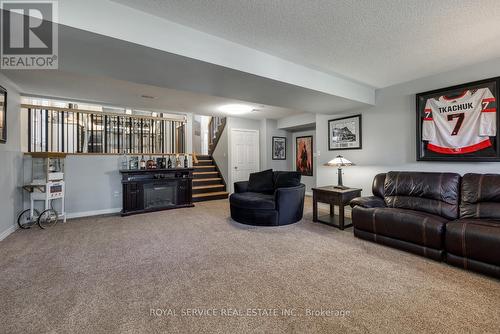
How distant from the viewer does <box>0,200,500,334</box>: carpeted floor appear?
1.60m

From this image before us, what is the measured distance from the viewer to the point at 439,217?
2.71 meters

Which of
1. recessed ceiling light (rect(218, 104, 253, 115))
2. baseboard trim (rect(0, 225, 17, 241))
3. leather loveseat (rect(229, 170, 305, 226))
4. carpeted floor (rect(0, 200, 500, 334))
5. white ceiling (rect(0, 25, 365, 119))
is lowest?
carpeted floor (rect(0, 200, 500, 334))

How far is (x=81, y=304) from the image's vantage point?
1813mm

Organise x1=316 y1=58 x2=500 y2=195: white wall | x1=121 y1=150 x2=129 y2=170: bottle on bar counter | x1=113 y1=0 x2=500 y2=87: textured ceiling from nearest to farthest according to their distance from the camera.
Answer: x1=113 y1=0 x2=500 y2=87: textured ceiling → x1=316 y1=58 x2=500 y2=195: white wall → x1=121 y1=150 x2=129 y2=170: bottle on bar counter

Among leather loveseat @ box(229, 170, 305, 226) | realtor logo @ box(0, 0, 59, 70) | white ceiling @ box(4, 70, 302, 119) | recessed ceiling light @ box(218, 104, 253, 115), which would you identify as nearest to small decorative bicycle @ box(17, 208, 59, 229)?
white ceiling @ box(4, 70, 302, 119)

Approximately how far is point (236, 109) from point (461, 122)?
440 cm

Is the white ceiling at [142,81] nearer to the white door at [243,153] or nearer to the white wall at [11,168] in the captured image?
the white wall at [11,168]

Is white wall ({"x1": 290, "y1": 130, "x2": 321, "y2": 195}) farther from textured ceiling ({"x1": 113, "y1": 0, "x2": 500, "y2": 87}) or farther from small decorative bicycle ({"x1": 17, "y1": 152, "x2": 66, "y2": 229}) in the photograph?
small decorative bicycle ({"x1": 17, "y1": 152, "x2": 66, "y2": 229})

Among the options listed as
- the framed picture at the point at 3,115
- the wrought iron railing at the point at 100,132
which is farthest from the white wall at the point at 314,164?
the framed picture at the point at 3,115

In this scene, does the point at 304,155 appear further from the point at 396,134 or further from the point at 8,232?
the point at 8,232

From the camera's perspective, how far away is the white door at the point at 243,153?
693 centimetres

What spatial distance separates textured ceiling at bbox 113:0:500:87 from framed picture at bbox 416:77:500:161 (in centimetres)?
43

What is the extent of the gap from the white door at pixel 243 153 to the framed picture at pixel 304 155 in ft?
4.95

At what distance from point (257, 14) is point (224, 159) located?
527 centimetres
